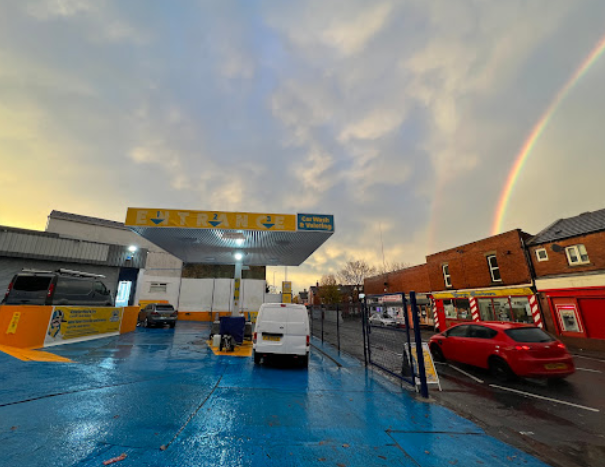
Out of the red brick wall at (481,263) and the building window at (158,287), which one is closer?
the red brick wall at (481,263)

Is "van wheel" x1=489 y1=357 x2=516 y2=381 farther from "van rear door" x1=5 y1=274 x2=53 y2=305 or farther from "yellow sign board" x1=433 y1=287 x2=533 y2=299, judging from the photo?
"van rear door" x1=5 y1=274 x2=53 y2=305

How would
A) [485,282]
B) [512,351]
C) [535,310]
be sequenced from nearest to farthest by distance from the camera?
[512,351] → [535,310] → [485,282]

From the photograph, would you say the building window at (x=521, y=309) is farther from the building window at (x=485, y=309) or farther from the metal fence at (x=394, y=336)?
the metal fence at (x=394, y=336)

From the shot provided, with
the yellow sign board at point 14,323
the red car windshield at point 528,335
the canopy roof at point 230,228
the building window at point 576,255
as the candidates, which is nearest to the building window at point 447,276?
the building window at point 576,255

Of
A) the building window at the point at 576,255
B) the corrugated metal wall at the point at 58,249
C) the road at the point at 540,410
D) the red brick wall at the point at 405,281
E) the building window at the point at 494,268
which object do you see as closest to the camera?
the road at the point at 540,410

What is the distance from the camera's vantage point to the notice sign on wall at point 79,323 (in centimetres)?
900

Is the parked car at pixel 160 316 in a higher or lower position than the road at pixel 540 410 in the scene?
higher

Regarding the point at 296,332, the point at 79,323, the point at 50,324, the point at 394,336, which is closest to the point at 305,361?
the point at 296,332

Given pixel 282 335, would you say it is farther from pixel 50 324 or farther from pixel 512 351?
pixel 50 324

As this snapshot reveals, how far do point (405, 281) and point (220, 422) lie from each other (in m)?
30.3

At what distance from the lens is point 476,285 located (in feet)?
67.7

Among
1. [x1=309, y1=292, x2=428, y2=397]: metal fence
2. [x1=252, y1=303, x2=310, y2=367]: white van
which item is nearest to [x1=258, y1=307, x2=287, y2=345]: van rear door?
[x1=252, y1=303, x2=310, y2=367]: white van

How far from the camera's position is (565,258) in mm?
15367

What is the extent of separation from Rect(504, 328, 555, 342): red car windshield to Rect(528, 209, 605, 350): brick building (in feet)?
37.2
